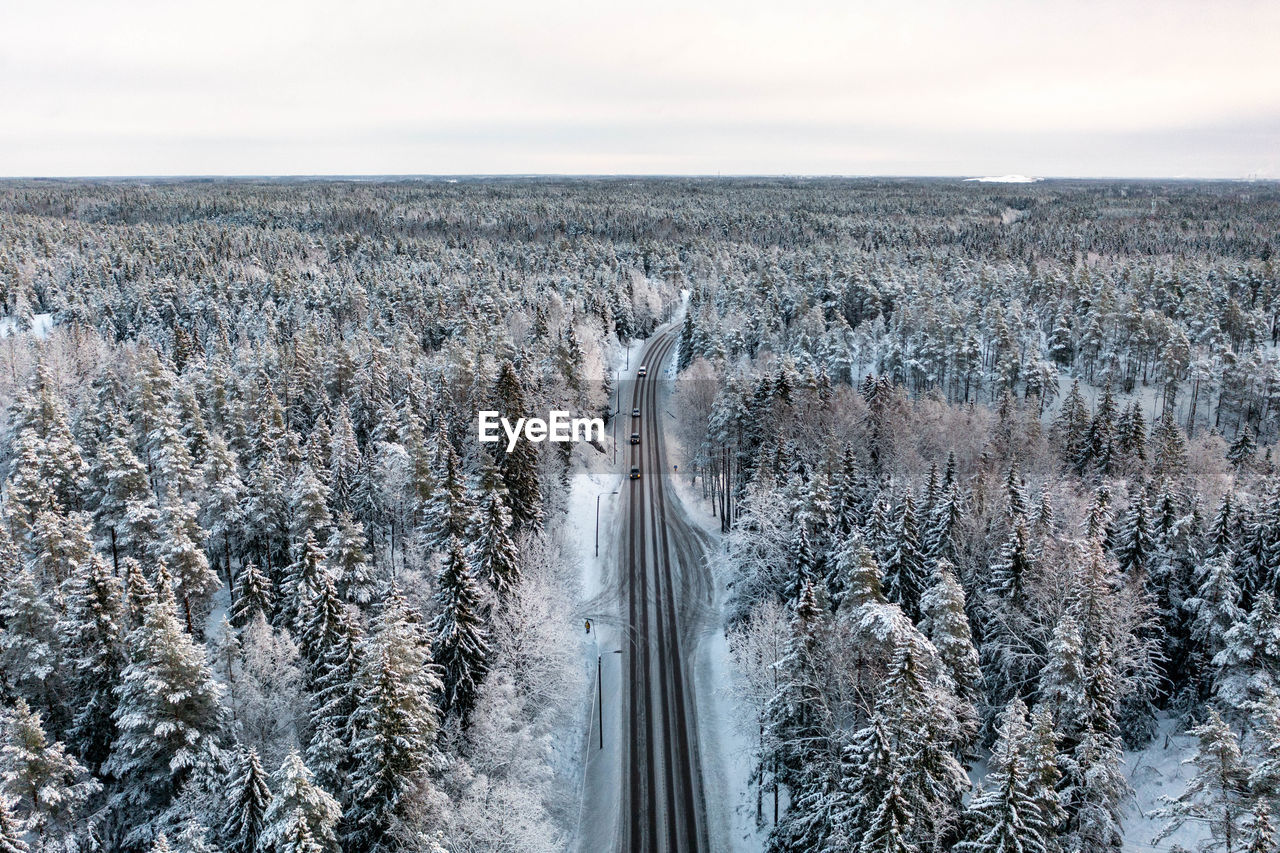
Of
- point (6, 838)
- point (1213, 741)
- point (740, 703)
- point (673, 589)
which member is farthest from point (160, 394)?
point (1213, 741)

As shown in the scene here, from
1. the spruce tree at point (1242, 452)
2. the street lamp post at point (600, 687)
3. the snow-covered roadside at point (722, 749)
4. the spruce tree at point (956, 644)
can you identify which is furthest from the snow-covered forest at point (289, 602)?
the spruce tree at point (1242, 452)

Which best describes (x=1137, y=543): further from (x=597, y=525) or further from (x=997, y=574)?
(x=597, y=525)

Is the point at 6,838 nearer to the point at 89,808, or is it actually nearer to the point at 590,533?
the point at 89,808

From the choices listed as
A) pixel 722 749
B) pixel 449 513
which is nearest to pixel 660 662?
pixel 722 749

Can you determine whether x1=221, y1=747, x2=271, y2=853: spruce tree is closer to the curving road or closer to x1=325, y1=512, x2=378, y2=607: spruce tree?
x1=325, y1=512, x2=378, y2=607: spruce tree

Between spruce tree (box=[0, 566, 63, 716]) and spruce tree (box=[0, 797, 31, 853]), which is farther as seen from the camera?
spruce tree (box=[0, 566, 63, 716])

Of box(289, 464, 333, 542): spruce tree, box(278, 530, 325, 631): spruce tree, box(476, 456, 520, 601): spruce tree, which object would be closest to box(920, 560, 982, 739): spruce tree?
box(476, 456, 520, 601): spruce tree
